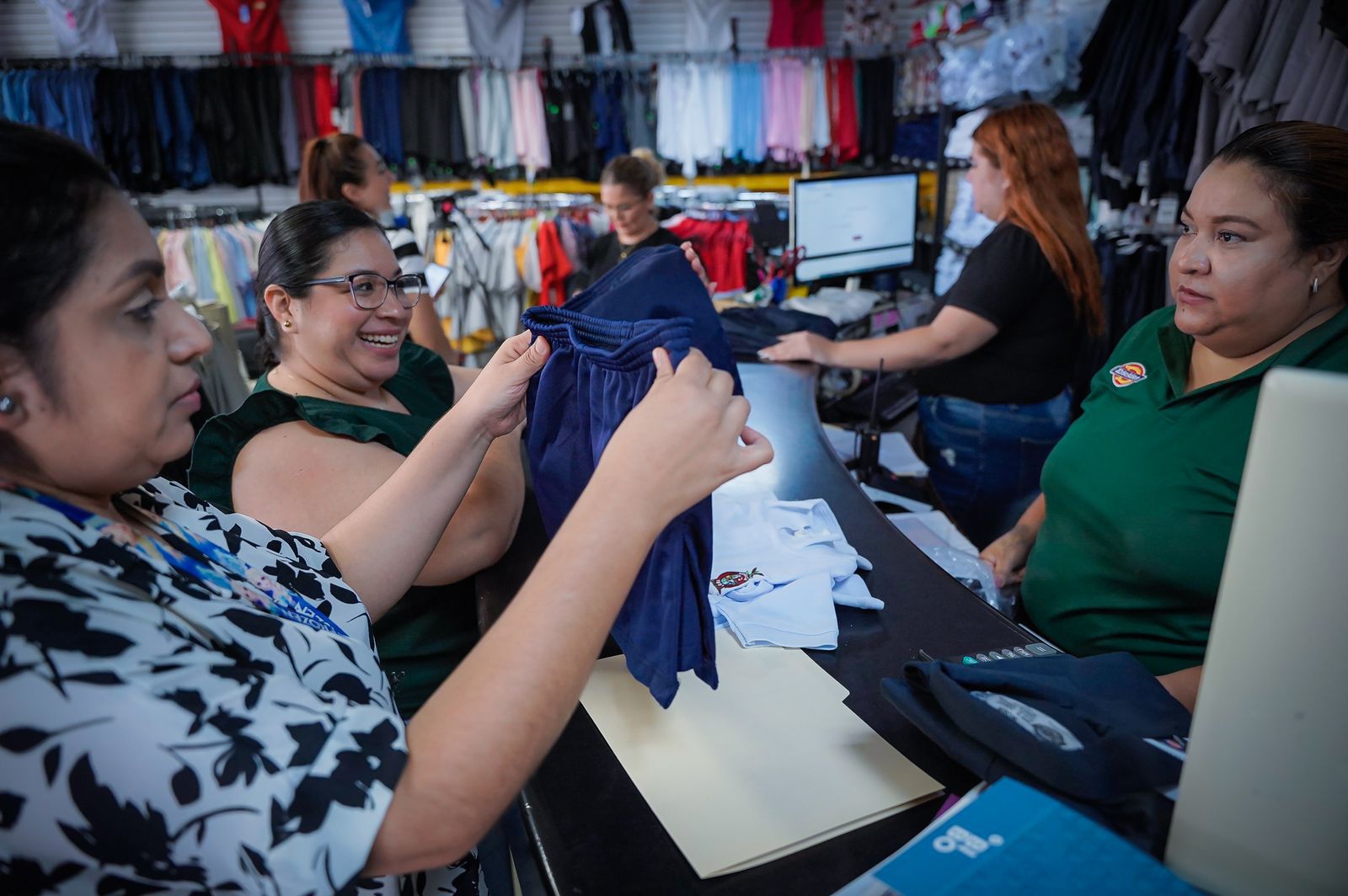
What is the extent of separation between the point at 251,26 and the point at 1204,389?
26.9 feet

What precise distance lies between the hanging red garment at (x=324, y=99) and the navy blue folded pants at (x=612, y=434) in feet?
23.3

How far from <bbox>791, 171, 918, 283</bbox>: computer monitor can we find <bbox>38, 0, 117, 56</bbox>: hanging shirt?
663cm

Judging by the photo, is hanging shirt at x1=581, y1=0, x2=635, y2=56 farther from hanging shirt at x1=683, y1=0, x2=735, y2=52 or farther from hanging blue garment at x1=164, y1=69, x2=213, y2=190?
hanging blue garment at x1=164, y1=69, x2=213, y2=190

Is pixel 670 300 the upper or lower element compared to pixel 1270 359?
upper

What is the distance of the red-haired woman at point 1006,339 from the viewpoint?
8.79 ft

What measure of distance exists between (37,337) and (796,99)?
7848mm

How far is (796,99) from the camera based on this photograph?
768cm

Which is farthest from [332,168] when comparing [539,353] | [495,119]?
[495,119]

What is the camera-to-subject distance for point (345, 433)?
1.54 m

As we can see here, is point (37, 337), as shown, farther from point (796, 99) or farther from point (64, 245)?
point (796, 99)

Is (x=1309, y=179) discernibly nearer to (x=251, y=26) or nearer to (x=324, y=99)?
(x=324, y=99)

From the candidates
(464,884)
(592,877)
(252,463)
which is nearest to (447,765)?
(592,877)

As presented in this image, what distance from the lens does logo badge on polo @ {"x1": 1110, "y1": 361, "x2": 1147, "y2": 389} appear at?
168 centimetres

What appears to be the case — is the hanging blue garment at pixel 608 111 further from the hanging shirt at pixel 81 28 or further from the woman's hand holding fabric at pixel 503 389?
the woman's hand holding fabric at pixel 503 389
